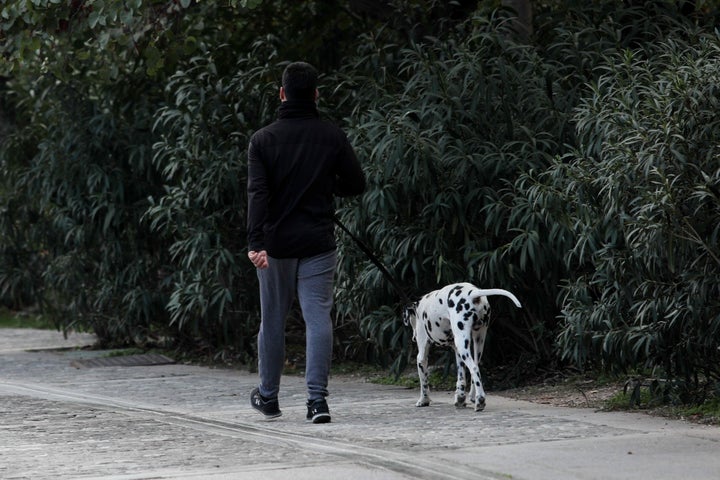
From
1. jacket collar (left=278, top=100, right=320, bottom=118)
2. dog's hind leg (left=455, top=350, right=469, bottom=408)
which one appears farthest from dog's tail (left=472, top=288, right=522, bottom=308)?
jacket collar (left=278, top=100, right=320, bottom=118)

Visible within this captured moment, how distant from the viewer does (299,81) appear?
28.0 feet

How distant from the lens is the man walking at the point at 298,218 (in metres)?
8.46

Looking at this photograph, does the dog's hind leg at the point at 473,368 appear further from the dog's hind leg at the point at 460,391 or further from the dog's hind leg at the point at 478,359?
the dog's hind leg at the point at 460,391

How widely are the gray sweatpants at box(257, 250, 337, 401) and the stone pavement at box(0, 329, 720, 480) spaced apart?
38 centimetres

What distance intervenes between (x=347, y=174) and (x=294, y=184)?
0.36 metres

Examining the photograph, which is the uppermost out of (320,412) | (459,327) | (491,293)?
(491,293)

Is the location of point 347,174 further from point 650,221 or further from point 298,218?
point 650,221

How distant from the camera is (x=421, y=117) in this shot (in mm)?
10242

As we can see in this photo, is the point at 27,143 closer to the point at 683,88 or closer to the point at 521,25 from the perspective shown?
the point at 521,25

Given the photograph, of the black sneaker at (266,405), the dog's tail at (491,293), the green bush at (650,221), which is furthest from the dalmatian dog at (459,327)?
the black sneaker at (266,405)

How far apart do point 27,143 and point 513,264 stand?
25.4ft

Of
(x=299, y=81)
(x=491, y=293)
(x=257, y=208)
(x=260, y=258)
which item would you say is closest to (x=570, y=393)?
(x=491, y=293)

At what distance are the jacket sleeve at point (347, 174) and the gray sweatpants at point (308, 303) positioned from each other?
42 cm

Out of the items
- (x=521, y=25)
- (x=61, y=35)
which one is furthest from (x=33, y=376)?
(x=521, y=25)
